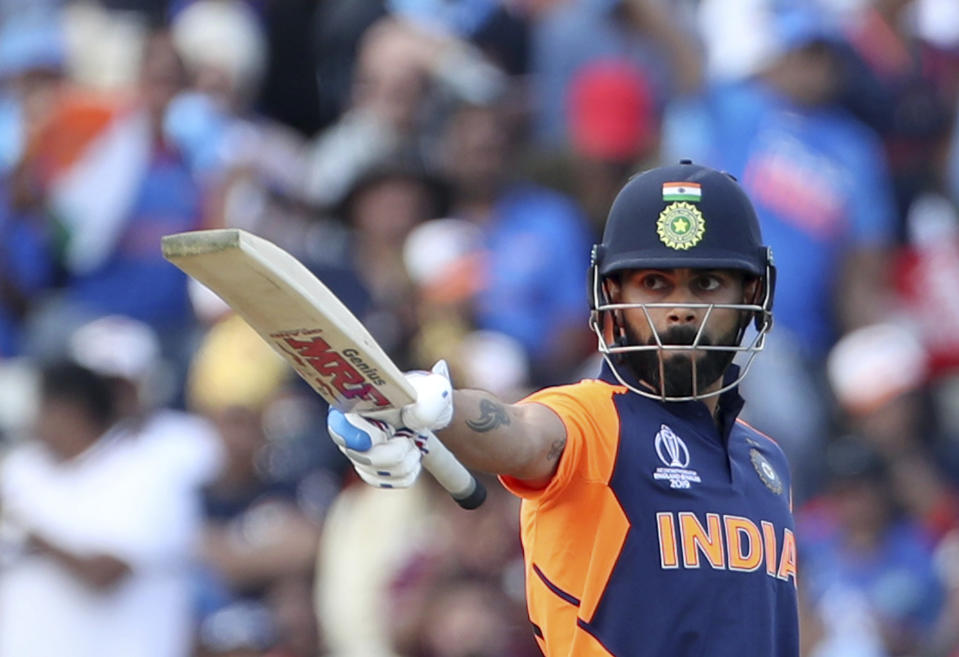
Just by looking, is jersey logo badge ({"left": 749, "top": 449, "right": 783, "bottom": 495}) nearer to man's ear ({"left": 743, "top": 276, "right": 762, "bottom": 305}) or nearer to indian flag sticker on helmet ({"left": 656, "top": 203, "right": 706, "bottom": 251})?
man's ear ({"left": 743, "top": 276, "right": 762, "bottom": 305})

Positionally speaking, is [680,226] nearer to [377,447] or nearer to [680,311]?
[680,311]

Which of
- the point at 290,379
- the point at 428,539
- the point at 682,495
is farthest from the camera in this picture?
the point at 290,379

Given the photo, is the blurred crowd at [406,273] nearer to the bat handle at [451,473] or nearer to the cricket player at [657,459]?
the cricket player at [657,459]

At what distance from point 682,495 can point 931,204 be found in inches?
238

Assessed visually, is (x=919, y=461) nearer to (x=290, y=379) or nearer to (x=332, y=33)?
(x=290, y=379)

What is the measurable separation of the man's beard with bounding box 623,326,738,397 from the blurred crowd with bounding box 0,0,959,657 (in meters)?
3.12

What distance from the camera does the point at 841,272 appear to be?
945 cm

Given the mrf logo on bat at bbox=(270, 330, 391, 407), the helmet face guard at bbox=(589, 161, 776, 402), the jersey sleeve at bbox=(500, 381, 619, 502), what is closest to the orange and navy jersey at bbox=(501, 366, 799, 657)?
the jersey sleeve at bbox=(500, 381, 619, 502)

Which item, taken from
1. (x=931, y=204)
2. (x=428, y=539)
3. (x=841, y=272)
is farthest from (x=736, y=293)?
(x=931, y=204)

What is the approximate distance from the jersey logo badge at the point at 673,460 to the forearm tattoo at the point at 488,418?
0.45 metres

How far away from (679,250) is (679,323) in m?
0.16

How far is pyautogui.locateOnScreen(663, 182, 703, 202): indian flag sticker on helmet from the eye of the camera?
175 inches

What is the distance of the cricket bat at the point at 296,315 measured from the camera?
11.8ft

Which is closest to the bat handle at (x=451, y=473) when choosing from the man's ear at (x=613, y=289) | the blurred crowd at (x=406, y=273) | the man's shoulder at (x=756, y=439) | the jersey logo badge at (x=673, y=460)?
the jersey logo badge at (x=673, y=460)
